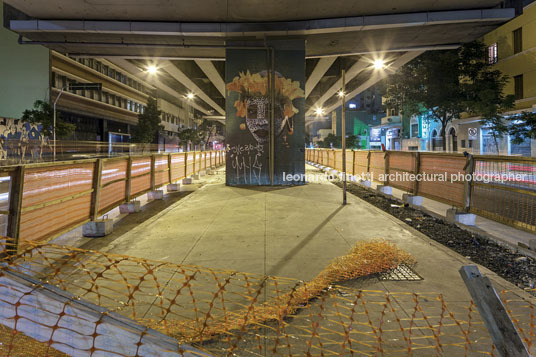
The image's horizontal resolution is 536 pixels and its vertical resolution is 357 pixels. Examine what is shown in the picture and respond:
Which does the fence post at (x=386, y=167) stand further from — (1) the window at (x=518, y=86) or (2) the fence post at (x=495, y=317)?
(1) the window at (x=518, y=86)

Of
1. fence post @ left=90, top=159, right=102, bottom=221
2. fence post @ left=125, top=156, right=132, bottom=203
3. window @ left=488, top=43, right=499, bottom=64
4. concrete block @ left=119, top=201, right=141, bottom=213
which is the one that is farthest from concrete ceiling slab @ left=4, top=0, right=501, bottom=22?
window @ left=488, top=43, right=499, bottom=64

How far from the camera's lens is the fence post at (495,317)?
1766 millimetres

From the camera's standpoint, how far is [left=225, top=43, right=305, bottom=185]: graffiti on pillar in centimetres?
1505

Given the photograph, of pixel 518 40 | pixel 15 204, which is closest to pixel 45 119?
pixel 15 204

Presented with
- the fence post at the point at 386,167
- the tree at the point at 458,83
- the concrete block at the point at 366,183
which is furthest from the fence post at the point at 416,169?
the tree at the point at 458,83

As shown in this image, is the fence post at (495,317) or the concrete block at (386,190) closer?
the fence post at (495,317)

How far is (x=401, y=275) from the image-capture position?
14.7 ft

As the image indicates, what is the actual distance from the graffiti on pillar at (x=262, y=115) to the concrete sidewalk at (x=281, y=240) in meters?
5.05

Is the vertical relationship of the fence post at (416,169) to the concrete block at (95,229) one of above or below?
above

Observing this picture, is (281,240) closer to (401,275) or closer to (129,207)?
(401,275)

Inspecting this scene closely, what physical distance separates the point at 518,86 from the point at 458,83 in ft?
22.1

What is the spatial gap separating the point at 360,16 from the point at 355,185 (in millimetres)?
8209

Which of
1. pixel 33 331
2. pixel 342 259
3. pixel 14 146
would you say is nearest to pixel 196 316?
pixel 33 331

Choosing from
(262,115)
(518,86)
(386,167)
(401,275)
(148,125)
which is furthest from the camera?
(148,125)
